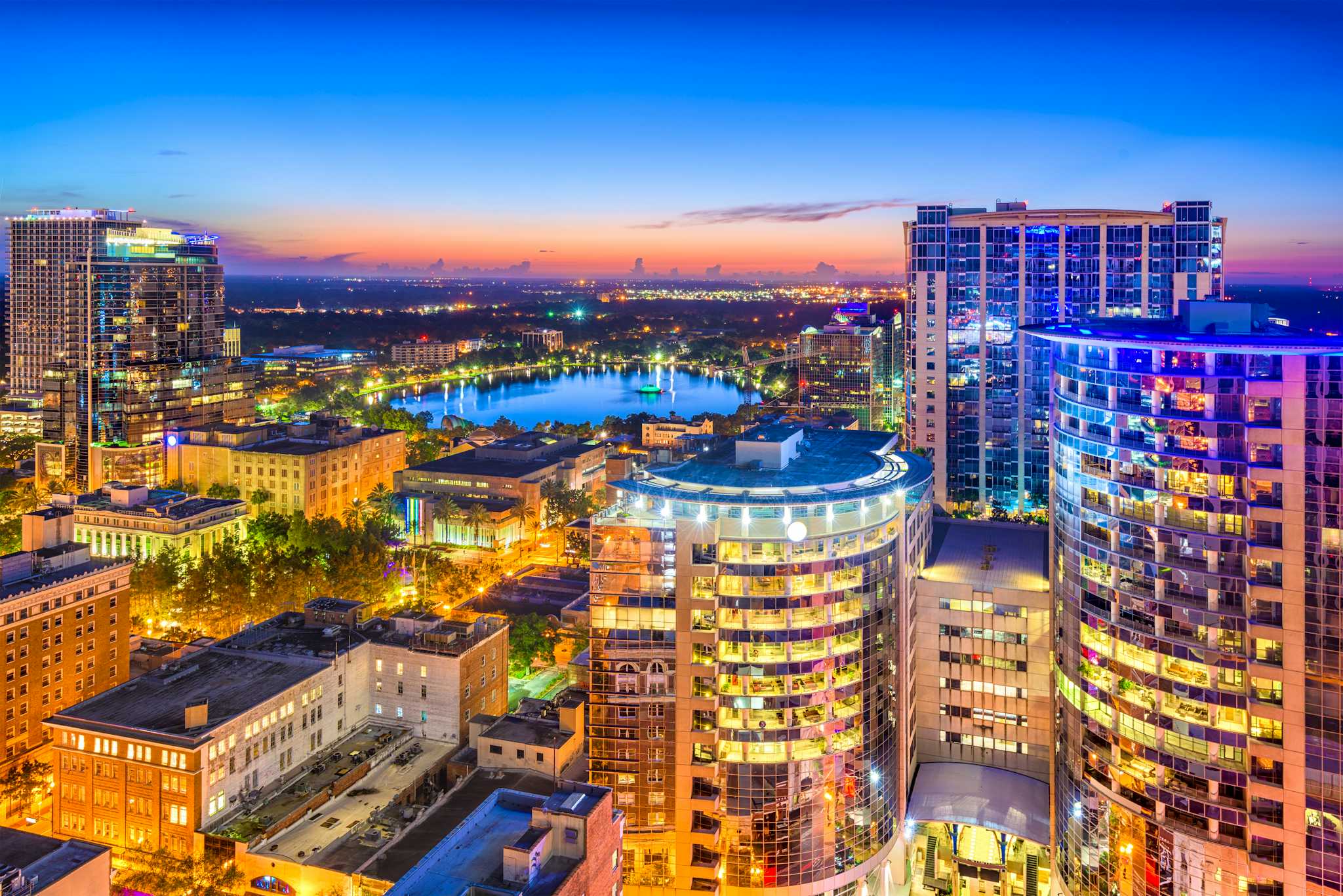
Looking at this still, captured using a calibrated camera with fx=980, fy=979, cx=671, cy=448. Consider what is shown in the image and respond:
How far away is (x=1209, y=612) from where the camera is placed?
17.8 m

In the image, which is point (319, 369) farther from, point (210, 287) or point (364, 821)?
point (364, 821)

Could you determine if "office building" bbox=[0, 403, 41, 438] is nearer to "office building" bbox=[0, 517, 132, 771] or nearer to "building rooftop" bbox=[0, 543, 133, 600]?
"office building" bbox=[0, 517, 132, 771]

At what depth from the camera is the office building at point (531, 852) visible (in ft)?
47.3

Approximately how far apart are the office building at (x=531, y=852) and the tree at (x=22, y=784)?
15.1 m

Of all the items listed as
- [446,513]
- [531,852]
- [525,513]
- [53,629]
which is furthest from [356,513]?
[531,852]

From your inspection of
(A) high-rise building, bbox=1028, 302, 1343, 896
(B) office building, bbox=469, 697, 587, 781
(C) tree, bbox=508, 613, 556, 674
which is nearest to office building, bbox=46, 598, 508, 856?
(B) office building, bbox=469, 697, 587, 781

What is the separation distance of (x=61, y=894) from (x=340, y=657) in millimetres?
13317

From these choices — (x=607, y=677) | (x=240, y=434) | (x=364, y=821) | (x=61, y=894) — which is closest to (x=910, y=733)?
(x=607, y=677)

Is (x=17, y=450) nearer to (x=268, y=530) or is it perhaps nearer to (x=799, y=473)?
(x=268, y=530)

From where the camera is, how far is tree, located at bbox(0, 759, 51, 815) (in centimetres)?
2450

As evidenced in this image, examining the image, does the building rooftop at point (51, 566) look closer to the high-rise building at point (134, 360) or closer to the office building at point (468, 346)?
the high-rise building at point (134, 360)

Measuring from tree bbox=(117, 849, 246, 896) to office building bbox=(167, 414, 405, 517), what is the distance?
109 feet

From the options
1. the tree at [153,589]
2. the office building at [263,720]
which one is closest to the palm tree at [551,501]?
the tree at [153,589]

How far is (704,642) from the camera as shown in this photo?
19.9 metres
